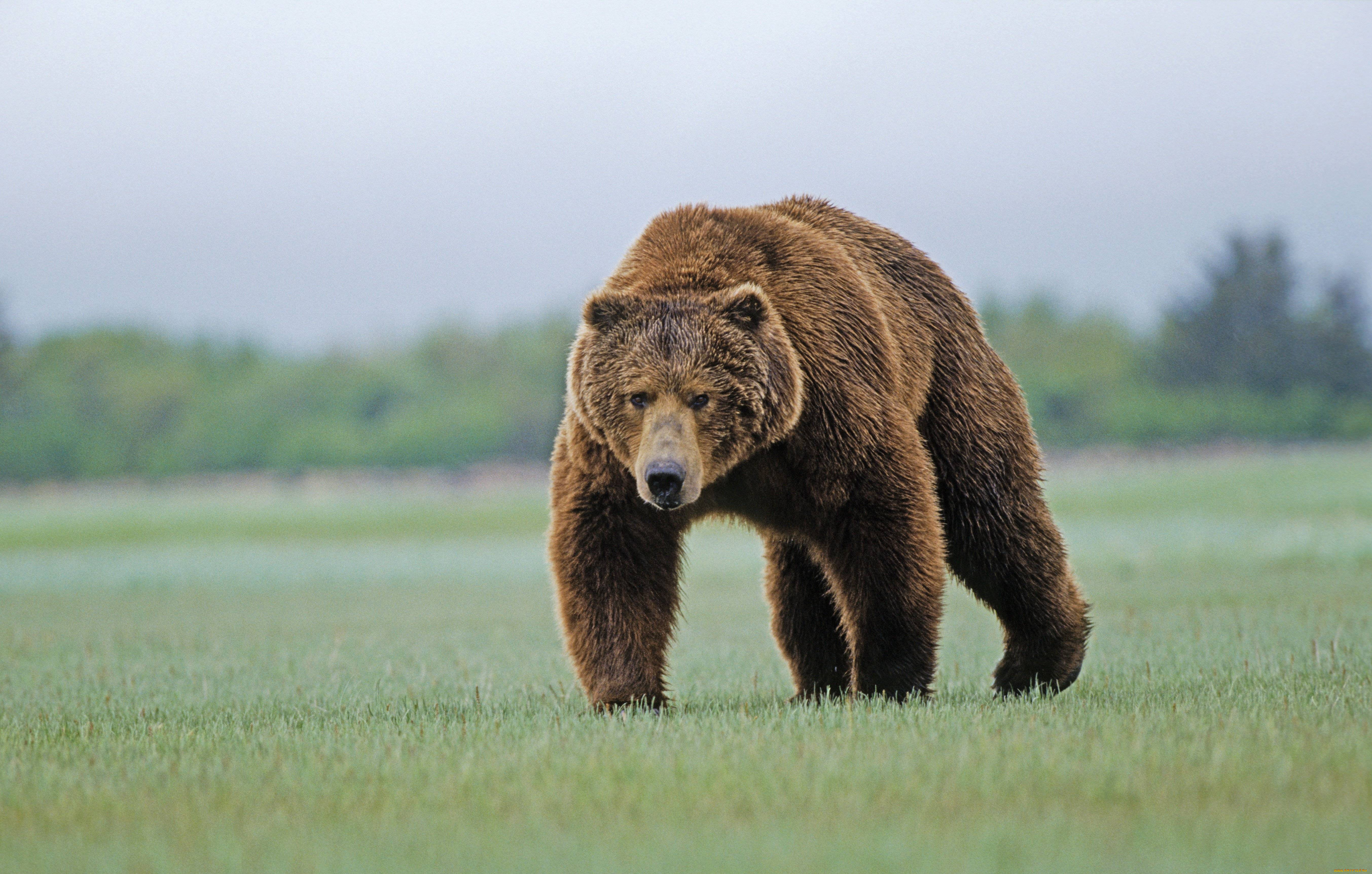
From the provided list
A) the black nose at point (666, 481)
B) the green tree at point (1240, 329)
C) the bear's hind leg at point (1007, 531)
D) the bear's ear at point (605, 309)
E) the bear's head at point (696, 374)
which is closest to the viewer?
the black nose at point (666, 481)

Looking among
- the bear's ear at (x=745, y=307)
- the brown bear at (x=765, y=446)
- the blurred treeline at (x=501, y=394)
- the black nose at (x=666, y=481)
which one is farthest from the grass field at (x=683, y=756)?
the blurred treeline at (x=501, y=394)

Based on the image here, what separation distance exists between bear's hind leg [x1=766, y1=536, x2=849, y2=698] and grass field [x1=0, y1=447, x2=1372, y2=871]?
0.76 ft

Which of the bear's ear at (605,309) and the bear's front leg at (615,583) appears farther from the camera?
the bear's front leg at (615,583)

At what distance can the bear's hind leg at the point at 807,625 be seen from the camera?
23.7 ft

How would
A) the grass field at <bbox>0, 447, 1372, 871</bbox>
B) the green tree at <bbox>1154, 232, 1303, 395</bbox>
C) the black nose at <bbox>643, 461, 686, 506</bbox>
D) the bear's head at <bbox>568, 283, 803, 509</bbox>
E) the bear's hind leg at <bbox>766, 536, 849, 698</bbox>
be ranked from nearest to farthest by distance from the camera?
the grass field at <bbox>0, 447, 1372, 871</bbox>
the black nose at <bbox>643, 461, 686, 506</bbox>
the bear's head at <bbox>568, 283, 803, 509</bbox>
the bear's hind leg at <bbox>766, 536, 849, 698</bbox>
the green tree at <bbox>1154, 232, 1303, 395</bbox>

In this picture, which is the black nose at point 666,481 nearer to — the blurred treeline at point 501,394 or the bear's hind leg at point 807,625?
the bear's hind leg at point 807,625

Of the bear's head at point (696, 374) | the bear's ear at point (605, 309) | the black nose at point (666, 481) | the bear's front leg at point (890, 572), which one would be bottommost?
the bear's front leg at point (890, 572)

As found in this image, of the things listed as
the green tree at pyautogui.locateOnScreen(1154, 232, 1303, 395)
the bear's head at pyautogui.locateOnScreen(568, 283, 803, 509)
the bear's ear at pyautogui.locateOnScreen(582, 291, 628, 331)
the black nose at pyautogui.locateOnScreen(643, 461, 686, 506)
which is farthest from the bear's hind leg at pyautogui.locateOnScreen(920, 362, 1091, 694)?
the green tree at pyautogui.locateOnScreen(1154, 232, 1303, 395)

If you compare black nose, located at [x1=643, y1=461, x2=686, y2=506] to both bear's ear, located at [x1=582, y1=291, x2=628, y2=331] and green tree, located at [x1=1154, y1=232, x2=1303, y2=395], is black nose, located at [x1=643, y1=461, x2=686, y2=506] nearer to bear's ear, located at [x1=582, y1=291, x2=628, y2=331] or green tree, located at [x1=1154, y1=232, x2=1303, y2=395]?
Answer: bear's ear, located at [x1=582, y1=291, x2=628, y2=331]

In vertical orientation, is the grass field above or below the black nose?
below

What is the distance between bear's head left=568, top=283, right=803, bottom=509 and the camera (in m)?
5.66

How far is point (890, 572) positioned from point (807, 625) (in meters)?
1.32

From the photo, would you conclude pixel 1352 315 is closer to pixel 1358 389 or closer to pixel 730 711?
pixel 1358 389

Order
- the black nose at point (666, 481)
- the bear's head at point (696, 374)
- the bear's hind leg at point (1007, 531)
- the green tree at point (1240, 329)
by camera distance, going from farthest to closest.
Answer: the green tree at point (1240, 329)
the bear's hind leg at point (1007, 531)
the bear's head at point (696, 374)
the black nose at point (666, 481)
